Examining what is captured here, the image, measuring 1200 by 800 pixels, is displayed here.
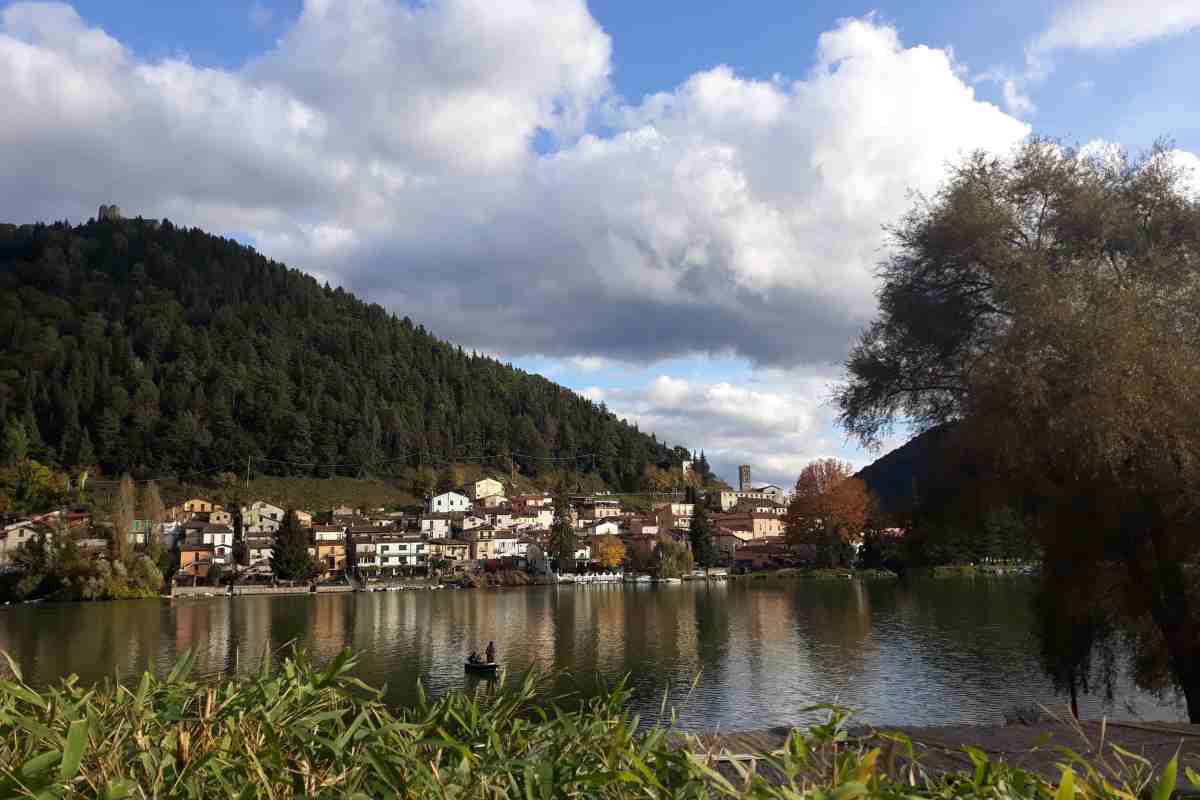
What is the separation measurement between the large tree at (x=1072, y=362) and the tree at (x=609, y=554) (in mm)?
89082

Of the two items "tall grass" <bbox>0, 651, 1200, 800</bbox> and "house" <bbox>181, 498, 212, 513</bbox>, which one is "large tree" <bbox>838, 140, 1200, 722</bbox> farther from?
"house" <bbox>181, 498, 212, 513</bbox>

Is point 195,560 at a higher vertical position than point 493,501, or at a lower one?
lower

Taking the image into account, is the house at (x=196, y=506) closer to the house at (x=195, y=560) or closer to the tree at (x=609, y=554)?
the house at (x=195, y=560)

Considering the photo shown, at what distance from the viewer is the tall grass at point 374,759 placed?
7.06ft

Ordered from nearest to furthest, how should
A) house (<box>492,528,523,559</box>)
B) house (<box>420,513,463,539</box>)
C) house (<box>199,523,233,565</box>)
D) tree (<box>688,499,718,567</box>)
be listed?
house (<box>199,523,233,565</box>)
tree (<box>688,499,718,567</box>)
house (<box>492,528,523,559</box>)
house (<box>420,513,463,539</box>)

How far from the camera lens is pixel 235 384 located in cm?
Answer: 14675

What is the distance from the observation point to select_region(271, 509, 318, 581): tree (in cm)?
8425

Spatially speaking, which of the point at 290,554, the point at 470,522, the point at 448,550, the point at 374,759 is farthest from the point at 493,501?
the point at 374,759

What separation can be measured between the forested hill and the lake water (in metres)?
63.0

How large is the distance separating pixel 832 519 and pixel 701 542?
14298 millimetres

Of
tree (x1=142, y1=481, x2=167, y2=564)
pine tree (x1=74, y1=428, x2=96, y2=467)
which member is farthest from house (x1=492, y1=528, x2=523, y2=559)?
pine tree (x1=74, y1=428, x2=96, y2=467)

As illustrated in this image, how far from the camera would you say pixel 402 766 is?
8.25 feet

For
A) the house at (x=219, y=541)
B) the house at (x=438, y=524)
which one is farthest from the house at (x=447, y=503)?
the house at (x=219, y=541)

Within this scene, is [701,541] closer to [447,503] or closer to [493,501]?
[447,503]
